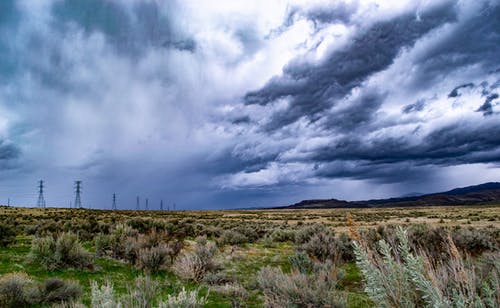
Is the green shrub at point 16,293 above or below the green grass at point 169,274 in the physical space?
above

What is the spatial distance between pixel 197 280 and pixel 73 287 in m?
3.77

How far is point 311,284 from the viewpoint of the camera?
Answer: 7.02 meters

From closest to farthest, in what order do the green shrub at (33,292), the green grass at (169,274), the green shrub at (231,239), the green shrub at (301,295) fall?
the green shrub at (301,295), the green shrub at (33,292), the green grass at (169,274), the green shrub at (231,239)

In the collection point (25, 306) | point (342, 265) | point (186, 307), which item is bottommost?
point (342, 265)

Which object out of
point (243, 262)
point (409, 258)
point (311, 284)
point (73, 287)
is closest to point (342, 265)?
point (243, 262)

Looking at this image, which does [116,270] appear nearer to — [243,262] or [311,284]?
[243,262]

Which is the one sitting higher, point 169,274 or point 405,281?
point 405,281

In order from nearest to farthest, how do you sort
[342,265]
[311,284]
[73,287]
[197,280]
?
[311,284] → [73,287] → [197,280] → [342,265]

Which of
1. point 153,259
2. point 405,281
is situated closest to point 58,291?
point 153,259

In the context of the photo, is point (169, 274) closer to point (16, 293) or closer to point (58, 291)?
point (58, 291)

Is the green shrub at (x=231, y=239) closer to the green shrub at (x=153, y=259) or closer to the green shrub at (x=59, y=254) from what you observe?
the green shrub at (x=153, y=259)

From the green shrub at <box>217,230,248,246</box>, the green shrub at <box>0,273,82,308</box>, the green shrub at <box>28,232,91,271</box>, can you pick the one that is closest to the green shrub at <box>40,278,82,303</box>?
the green shrub at <box>0,273,82,308</box>

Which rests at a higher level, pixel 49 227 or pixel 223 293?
pixel 49 227

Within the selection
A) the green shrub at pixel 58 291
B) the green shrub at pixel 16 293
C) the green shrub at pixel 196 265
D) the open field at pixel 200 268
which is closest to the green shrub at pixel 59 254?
the open field at pixel 200 268
